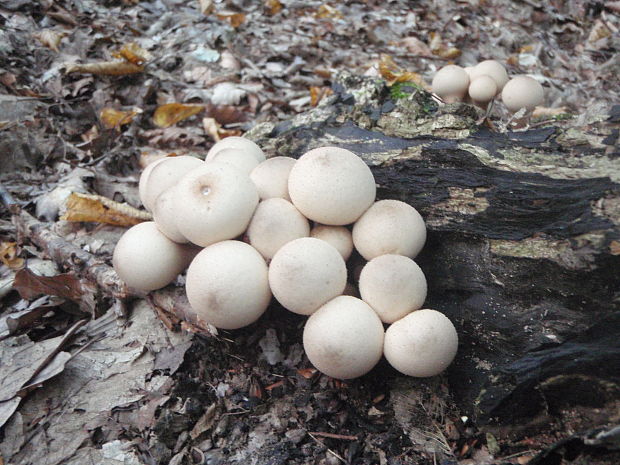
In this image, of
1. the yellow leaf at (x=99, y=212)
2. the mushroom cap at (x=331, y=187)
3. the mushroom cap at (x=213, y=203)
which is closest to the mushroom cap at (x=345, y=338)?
the mushroom cap at (x=331, y=187)

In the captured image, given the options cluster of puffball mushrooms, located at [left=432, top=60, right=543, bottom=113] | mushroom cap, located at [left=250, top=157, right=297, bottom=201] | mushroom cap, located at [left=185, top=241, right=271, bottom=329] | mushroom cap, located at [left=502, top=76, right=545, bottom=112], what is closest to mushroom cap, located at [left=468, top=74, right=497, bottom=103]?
cluster of puffball mushrooms, located at [left=432, top=60, right=543, bottom=113]

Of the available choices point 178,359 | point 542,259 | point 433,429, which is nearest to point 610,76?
point 542,259

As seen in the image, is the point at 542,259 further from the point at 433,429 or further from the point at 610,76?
the point at 610,76

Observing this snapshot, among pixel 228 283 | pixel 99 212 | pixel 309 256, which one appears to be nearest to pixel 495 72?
pixel 309 256

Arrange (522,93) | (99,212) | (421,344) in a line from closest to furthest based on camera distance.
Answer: (421,344) < (99,212) < (522,93)

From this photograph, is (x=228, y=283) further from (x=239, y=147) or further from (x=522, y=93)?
(x=522, y=93)

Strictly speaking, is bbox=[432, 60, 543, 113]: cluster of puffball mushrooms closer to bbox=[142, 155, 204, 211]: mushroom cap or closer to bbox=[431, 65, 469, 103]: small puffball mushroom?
bbox=[431, 65, 469, 103]: small puffball mushroom
